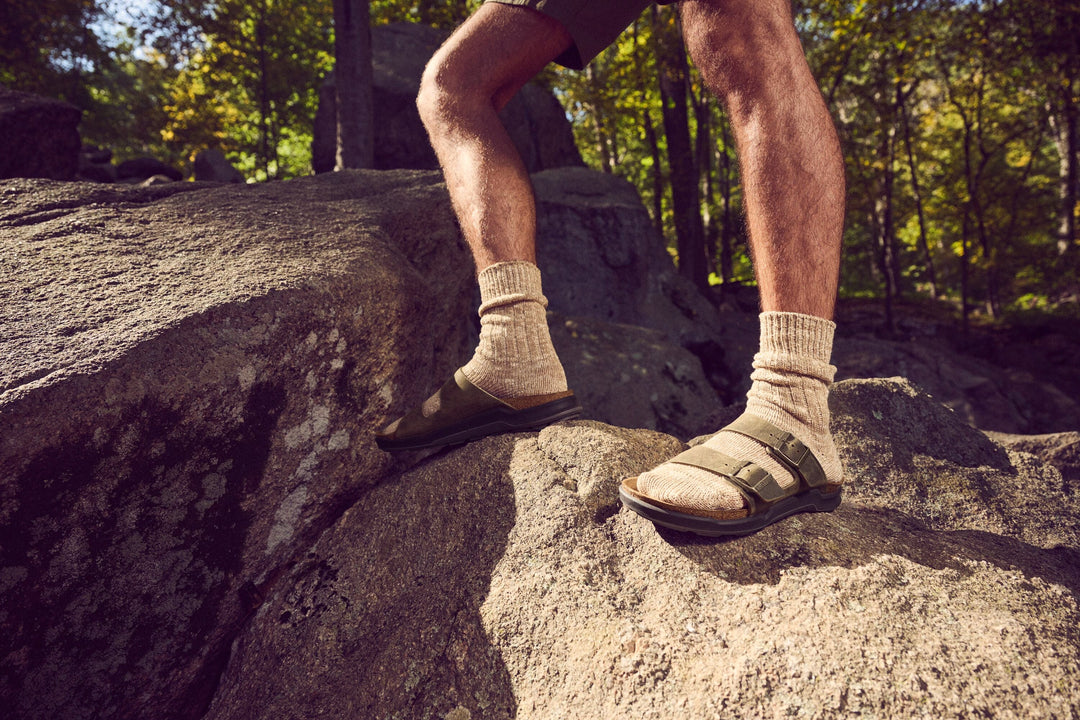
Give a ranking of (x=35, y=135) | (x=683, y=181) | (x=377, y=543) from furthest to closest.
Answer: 1. (x=683, y=181)
2. (x=35, y=135)
3. (x=377, y=543)

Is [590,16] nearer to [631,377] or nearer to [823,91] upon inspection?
[631,377]

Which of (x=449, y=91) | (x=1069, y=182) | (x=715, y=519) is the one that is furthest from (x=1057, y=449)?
(x=1069, y=182)

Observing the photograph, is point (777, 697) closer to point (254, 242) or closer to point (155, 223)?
point (254, 242)

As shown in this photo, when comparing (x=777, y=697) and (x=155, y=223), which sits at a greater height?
(x=155, y=223)

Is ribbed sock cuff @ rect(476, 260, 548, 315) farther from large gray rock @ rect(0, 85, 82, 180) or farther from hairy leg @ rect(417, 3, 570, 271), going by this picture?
large gray rock @ rect(0, 85, 82, 180)

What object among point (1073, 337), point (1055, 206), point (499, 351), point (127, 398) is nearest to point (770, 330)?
point (499, 351)

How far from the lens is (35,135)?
5094 mm

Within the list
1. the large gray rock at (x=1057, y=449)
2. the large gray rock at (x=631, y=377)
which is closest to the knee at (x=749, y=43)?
the large gray rock at (x=1057, y=449)

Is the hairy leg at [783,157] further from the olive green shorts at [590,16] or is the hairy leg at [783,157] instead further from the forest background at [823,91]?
the forest background at [823,91]

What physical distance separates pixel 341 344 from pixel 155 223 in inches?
35.6

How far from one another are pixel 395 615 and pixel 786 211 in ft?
4.13

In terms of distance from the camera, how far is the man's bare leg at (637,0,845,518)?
4.40ft

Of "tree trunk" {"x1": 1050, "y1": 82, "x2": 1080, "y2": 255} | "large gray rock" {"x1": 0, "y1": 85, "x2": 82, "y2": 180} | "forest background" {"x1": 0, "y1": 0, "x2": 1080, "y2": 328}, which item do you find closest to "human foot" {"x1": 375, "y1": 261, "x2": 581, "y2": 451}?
"forest background" {"x1": 0, "y1": 0, "x2": 1080, "y2": 328}

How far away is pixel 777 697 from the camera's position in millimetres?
943
